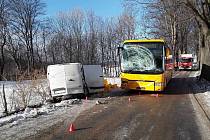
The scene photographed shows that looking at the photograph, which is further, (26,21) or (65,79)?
(26,21)

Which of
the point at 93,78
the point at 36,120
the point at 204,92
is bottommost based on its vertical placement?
the point at 204,92

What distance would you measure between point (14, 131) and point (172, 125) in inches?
188

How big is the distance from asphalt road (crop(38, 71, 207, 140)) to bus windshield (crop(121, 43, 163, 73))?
4.91m

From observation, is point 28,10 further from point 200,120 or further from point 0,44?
point 200,120

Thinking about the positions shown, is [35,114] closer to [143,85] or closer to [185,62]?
[143,85]

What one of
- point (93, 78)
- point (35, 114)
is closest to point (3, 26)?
point (93, 78)

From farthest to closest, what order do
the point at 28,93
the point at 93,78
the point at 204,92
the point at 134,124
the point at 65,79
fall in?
the point at 204,92 → the point at 93,78 → the point at 65,79 → the point at 28,93 → the point at 134,124

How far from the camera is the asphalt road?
9.24 metres

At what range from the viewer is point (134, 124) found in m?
10.9

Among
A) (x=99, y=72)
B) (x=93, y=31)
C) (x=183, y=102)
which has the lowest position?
(x=183, y=102)

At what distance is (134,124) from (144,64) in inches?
384

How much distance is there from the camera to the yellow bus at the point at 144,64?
65.7 feet

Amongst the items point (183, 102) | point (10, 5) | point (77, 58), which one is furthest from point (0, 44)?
point (183, 102)

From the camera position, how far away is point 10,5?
66.2 metres
